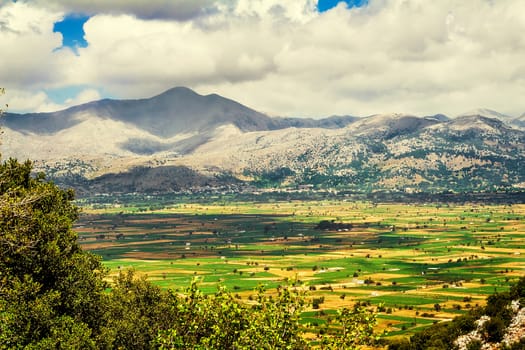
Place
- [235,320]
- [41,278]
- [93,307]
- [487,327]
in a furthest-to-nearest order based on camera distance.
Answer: [93,307] < [41,278] < [487,327] < [235,320]

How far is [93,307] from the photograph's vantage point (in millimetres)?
63969

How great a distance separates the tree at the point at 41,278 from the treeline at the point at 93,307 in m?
0.10

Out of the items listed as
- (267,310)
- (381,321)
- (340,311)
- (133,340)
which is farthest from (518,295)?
(381,321)

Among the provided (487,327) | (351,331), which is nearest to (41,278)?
(351,331)

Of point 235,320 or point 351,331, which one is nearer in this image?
point 235,320

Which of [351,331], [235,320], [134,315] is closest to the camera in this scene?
[235,320]

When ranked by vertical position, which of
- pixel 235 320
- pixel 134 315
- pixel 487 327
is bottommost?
pixel 134 315

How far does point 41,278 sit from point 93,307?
925 cm

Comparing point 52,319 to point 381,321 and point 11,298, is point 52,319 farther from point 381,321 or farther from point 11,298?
point 381,321

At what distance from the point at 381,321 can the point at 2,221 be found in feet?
372

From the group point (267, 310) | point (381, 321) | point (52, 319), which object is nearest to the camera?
point (267, 310)

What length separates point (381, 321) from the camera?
446 ft

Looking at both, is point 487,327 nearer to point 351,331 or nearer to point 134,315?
point 351,331

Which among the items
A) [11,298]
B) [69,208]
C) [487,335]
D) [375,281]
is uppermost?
[69,208]
